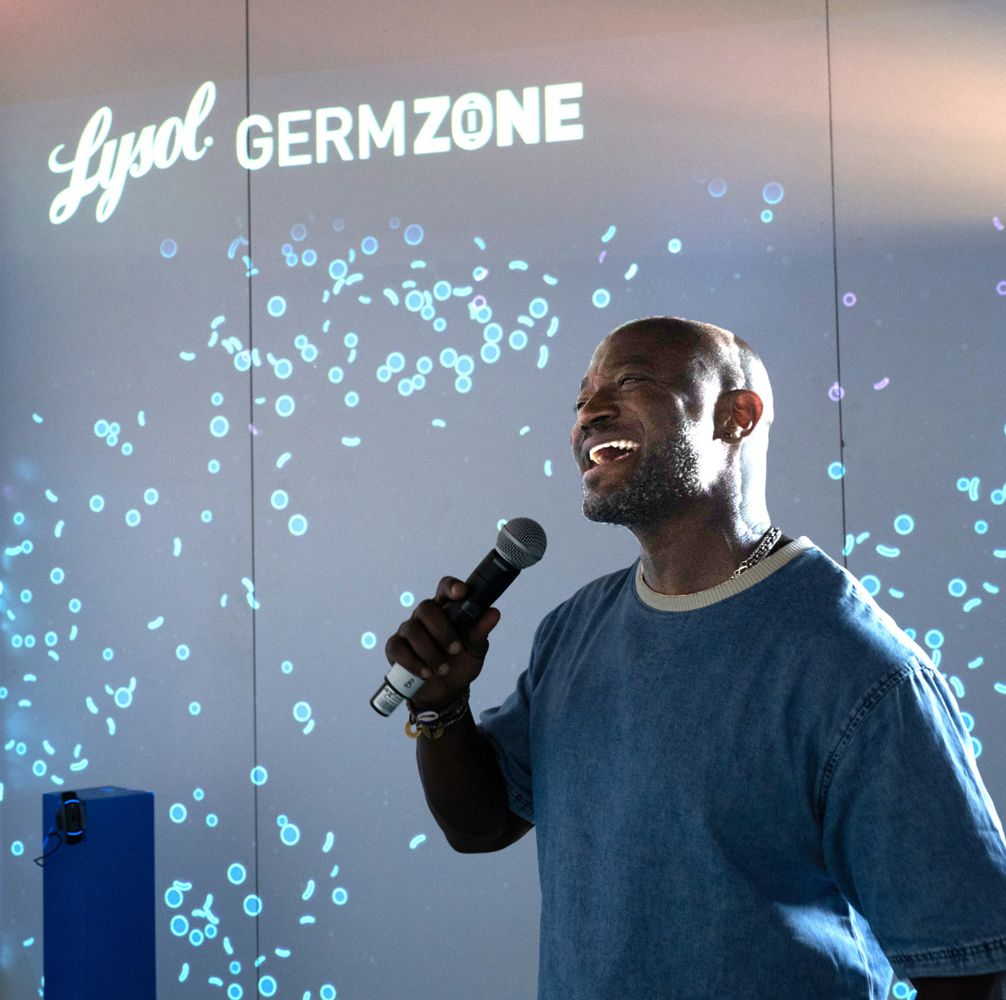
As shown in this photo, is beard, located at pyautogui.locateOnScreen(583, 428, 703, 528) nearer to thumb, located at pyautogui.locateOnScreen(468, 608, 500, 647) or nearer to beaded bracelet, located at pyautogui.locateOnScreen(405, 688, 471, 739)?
thumb, located at pyautogui.locateOnScreen(468, 608, 500, 647)

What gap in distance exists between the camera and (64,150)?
3936mm

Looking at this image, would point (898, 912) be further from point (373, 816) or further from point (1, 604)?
point (1, 604)

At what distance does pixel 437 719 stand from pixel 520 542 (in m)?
0.26

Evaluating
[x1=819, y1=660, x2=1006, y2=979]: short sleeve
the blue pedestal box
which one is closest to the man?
[x1=819, y1=660, x2=1006, y2=979]: short sleeve

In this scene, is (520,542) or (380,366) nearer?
(520,542)

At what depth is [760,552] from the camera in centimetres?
148

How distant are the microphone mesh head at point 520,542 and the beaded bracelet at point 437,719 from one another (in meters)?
0.18

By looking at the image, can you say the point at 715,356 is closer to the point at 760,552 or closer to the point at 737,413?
the point at 737,413

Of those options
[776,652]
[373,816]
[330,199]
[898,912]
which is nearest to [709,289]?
[330,199]

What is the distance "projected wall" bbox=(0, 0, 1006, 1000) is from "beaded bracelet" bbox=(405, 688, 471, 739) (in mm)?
1745

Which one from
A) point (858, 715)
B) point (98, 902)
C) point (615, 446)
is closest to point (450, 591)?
point (615, 446)

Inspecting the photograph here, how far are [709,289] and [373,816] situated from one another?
1.72m

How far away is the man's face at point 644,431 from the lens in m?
1.51

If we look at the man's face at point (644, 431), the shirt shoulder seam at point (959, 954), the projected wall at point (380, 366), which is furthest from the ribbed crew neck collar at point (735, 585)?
the projected wall at point (380, 366)
